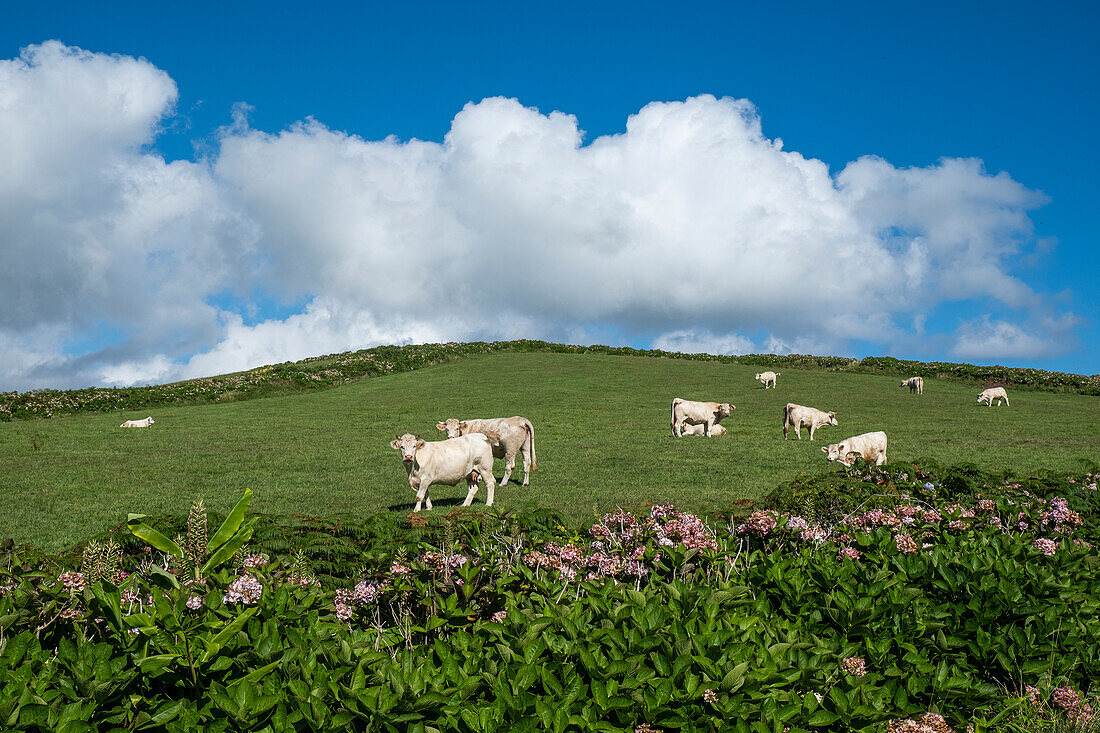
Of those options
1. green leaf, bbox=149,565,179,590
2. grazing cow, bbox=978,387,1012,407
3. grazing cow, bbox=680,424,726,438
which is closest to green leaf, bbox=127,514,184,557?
green leaf, bbox=149,565,179,590

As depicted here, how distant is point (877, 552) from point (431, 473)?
10.1 meters

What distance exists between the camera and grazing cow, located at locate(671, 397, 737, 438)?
93.3 ft

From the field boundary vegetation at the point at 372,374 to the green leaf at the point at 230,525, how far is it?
133 ft

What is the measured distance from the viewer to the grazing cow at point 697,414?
93.3ft

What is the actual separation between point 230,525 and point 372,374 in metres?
53.0

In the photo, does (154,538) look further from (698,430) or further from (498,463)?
(698,430)

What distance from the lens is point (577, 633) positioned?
11.9ft

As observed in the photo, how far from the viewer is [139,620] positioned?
3.19 meters

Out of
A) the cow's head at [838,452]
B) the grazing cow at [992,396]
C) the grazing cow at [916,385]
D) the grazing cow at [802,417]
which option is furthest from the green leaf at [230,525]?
the grazing cow at [916,385]

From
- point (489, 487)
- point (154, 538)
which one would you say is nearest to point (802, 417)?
point (489, 487)

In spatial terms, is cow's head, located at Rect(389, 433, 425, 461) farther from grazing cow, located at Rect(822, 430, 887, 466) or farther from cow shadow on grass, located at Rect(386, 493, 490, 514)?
grazing cow, located at Rect(822, 430, 887, 466)

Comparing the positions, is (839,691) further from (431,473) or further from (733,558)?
(431,473)

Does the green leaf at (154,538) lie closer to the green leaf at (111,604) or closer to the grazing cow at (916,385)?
the green leaf at (111,604)

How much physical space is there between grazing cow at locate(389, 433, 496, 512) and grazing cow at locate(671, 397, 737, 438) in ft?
47.8
